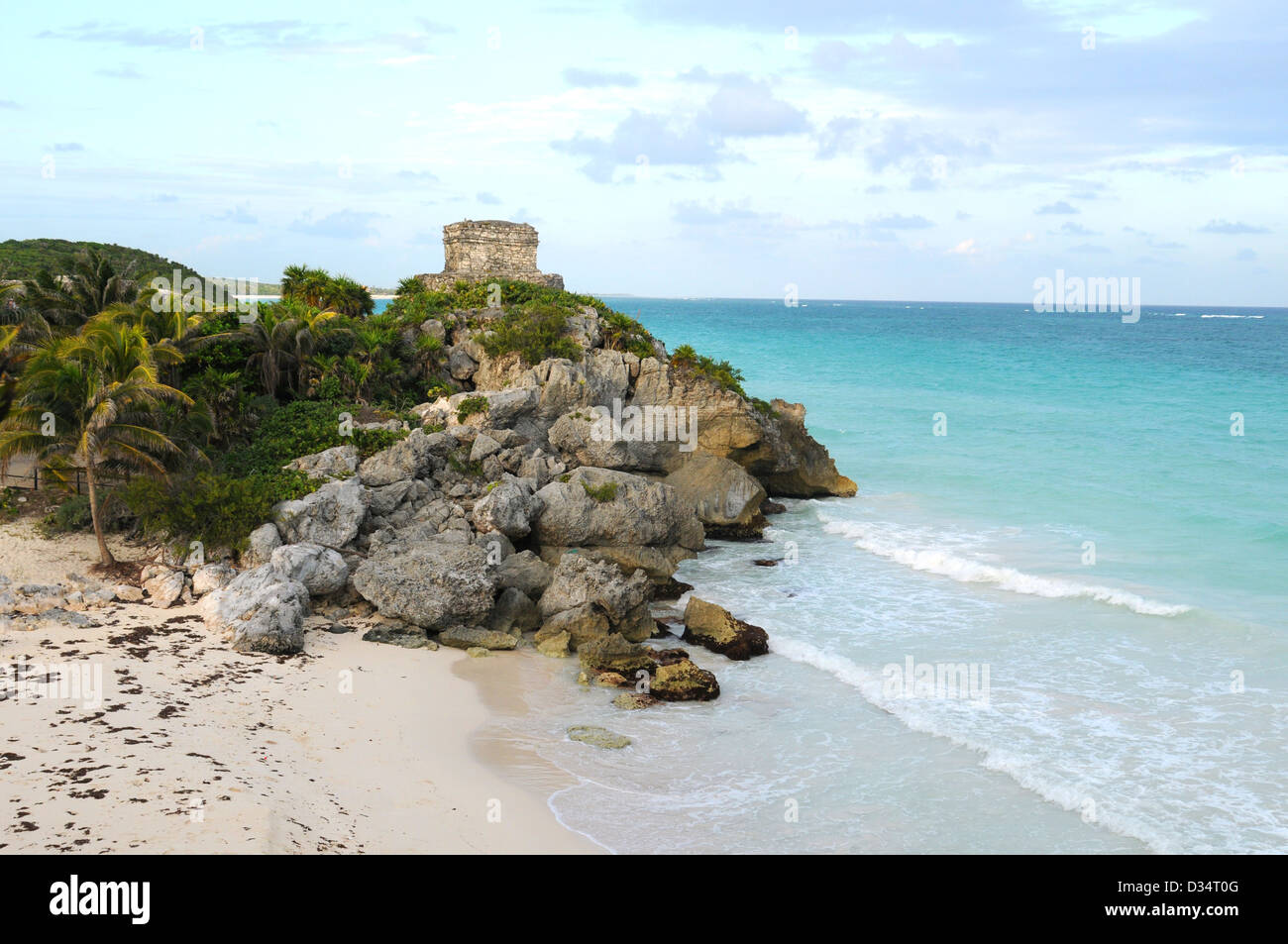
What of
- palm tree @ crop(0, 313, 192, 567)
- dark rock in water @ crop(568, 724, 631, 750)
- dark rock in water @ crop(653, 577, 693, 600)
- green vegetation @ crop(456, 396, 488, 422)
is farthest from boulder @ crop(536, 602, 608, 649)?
green vegetation @ crop(456, 396, 488, 422)

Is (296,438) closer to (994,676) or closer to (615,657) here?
(615,657)

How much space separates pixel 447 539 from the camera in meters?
17.1

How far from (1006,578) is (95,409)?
17.5 meters

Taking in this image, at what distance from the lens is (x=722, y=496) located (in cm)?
2241

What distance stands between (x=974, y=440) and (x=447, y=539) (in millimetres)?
24246

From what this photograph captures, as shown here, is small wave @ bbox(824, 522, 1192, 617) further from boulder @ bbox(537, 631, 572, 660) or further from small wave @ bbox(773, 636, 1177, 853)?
boulder @ bbox(537, 631, 572, 660)

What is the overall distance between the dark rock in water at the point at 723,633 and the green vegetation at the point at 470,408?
28.7 ft

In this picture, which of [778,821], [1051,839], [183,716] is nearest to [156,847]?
[183,716]

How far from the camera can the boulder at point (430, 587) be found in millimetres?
15266

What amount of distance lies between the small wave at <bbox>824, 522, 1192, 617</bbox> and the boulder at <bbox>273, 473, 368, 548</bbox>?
37.8 feet

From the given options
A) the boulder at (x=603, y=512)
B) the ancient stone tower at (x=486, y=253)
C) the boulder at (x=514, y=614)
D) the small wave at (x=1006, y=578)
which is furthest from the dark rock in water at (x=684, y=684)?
the ancient stone tower at (x=486, y=253)

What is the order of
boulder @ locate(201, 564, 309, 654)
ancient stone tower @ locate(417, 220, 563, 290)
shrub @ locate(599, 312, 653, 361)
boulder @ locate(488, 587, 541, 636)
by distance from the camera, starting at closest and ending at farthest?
boulder @ locate(201, 564, 309, 654)
boulder @ locate(488, 587, 541, 636)
shrub @ locate(599, 312, 653, 361)
ancient stone tower @ locate(417, 220, 563, 290)

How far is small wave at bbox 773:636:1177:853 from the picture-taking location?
10070 mm
